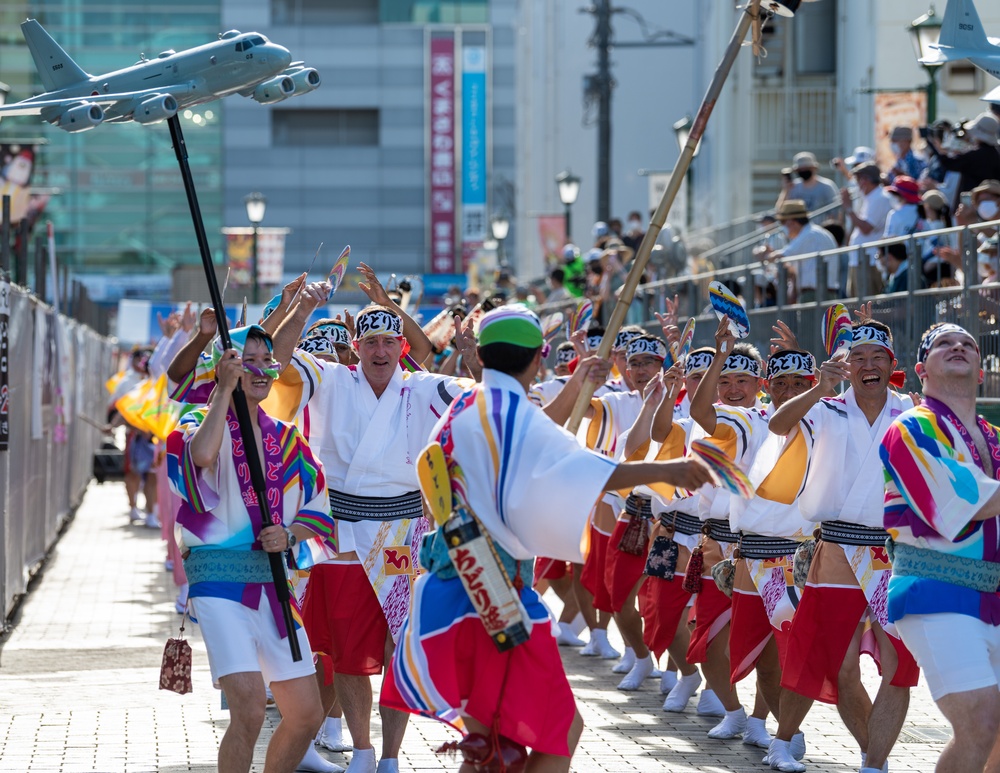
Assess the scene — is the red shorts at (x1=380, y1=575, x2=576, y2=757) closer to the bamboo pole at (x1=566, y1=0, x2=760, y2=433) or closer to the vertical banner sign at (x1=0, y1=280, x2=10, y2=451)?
the bamboo pole at (x1=566, y1=0, x2=760, y2=433)

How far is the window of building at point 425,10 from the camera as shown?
70.5 meters

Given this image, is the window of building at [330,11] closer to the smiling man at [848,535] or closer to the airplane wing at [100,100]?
the airplane wing at [100,100]

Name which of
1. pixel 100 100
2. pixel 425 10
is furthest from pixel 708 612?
pixel 425 10

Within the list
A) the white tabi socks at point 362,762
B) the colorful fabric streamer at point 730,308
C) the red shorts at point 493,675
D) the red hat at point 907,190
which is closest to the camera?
the red shorts at point 493,675

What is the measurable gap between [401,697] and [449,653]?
0.84ft

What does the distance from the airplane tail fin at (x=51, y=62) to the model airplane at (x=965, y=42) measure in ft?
13.7

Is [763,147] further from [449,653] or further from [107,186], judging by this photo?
[107,186]

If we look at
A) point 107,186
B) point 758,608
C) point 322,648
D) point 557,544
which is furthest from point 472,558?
point 107,186

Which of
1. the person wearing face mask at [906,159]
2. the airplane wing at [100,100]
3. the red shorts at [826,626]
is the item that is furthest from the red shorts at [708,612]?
the person wearing face mask at [906,159]

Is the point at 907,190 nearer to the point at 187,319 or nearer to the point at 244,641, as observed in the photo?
the point at 187,319

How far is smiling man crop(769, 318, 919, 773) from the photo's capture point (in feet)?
25.5

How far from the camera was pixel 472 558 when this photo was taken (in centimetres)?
563

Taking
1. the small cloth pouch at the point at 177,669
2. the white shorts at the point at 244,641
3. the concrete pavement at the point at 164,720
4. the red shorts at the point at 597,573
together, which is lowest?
the concrete pavement at the point at 164,720

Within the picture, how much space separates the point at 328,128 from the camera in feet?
233
